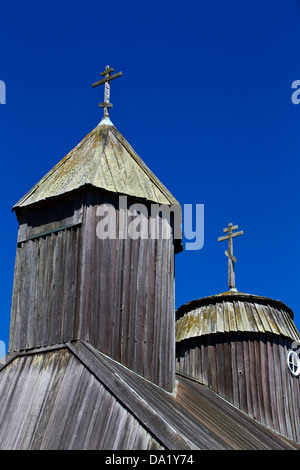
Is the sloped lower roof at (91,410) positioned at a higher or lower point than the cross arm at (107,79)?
lower

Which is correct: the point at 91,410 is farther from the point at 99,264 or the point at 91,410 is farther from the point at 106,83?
the point at 106,83

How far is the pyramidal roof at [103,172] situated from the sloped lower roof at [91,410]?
11.0 feet

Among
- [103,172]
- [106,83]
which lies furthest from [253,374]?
[106,83]

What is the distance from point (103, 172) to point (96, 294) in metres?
2.64

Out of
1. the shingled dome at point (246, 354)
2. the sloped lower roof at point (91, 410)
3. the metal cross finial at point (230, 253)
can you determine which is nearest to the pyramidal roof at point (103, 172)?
the sloped lower roof at point (91, 410)

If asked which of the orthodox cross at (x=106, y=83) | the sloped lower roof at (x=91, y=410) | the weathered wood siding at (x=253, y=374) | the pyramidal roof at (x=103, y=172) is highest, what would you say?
the orthodox cross at (x=106, y=83)

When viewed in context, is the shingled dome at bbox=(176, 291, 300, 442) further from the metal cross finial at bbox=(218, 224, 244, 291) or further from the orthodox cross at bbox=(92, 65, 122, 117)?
the orthodox cross at bbox=(92, 65, 122, 117)

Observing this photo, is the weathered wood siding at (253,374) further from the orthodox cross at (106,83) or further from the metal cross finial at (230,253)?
the orthodox cross at (106,83)

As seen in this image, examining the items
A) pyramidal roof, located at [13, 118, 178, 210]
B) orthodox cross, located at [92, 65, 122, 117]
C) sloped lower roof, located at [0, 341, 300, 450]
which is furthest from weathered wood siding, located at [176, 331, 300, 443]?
orthodox cross, located at [92, 65, 122, 117]

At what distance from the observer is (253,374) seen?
53.4ft

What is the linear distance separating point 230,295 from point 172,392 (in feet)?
17.7

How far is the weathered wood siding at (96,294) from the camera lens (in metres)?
11.7

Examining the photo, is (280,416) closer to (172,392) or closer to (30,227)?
(172,392)
